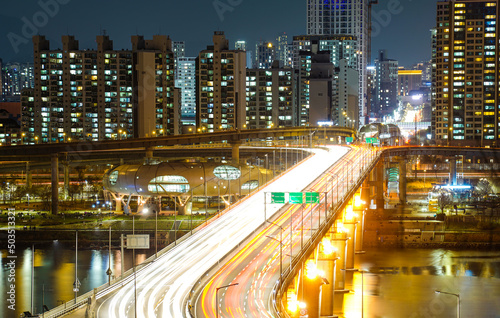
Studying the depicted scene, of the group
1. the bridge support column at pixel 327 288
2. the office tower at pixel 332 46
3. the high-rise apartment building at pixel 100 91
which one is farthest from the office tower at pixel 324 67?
the bridge support column at pixel 327 288

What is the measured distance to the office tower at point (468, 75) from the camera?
10700 centimetres

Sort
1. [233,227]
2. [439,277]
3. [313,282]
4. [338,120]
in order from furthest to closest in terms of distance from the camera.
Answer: [338,120]
[439,277]
[233,227]
[313,282]

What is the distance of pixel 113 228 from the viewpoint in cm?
5231

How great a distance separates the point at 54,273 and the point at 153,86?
73.4 meters

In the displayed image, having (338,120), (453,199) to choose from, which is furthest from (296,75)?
(453,199)

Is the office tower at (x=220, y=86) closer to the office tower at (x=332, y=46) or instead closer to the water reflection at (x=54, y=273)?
the office tower at (x=332, y=46)

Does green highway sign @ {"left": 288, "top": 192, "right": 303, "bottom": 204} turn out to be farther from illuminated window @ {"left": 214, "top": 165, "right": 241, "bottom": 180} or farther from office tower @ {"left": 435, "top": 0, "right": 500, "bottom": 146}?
office tower @ {"left": 435, "top": 0, "right": 500, "bottom": 146}

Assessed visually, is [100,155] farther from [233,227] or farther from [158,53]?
[233,227]

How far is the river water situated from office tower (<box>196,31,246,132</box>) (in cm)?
6504

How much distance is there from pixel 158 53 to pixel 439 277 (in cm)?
8056

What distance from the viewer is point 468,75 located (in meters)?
109

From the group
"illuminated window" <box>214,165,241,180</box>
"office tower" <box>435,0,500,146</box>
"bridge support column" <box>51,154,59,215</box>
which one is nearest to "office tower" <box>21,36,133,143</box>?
"bridge support column" <box>51,154,59,215</box>

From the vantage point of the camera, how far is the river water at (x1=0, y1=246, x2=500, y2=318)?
104 ft

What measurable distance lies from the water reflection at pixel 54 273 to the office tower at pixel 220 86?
64717mm
